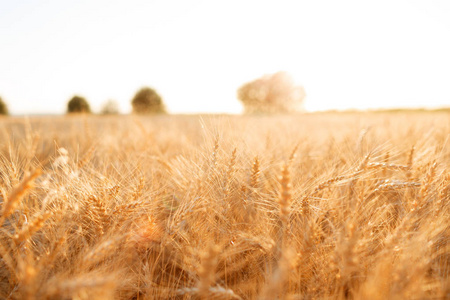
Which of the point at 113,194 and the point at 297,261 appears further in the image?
the point at 113,194

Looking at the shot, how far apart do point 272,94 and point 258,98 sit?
1.95 m

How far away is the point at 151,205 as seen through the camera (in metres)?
1.12

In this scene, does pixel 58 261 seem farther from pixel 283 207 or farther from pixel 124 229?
pixel 283 207

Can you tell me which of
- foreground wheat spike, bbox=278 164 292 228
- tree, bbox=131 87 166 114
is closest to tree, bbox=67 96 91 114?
tree, bbox=131 87 166 114

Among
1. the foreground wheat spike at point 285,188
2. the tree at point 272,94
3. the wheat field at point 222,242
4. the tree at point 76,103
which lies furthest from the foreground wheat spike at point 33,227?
the tree at point 76,103

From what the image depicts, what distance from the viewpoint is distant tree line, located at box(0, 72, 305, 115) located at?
29.3 meters

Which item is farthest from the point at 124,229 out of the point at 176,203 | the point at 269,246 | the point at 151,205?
the point at 269,246

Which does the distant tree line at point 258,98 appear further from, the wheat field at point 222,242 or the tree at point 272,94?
the wheat field at point 222,242

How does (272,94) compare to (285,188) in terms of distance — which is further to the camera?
(272,94)

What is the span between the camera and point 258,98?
3216 cm

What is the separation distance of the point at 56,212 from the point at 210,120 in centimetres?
79

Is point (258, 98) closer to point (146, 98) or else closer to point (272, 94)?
point (272, 94)

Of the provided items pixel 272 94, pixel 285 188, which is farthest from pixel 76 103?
pixel 285 188

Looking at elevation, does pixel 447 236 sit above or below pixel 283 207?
below
